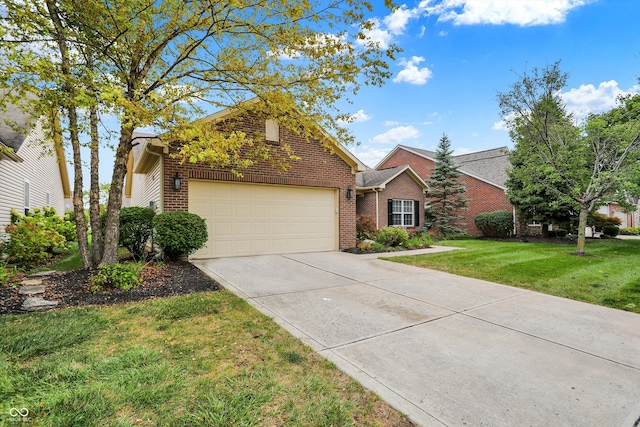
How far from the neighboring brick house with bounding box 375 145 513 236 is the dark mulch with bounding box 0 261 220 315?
15.8 metres

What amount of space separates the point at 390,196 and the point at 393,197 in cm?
21

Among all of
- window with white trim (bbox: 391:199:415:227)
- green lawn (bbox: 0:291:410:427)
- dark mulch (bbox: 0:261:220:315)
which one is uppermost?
window with white trim (bbox: 391:199:415:227)

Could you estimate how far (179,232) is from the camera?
7.17 metres

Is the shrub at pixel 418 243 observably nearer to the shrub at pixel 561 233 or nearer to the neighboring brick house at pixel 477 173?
the neighboring brick house at pixel 477 173

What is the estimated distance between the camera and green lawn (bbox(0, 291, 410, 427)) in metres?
2.09

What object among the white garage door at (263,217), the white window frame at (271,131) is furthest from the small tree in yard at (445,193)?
the white window frame at (271,131)

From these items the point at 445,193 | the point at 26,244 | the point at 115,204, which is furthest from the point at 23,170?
the point at 445,193

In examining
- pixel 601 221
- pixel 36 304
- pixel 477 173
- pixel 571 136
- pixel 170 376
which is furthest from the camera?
pixel 477 173

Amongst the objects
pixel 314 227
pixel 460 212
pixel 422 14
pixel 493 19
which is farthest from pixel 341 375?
pixel 460 212

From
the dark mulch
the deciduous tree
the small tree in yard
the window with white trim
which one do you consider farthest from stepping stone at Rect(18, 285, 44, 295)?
the small tree in yard

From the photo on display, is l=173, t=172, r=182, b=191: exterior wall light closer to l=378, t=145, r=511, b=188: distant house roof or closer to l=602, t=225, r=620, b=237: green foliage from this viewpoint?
l=378, t=145, r=511, b=188: distant house roof

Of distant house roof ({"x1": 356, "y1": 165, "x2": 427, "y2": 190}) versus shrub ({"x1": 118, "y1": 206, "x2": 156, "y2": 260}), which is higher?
distant house roof ({"x1": 356, "y1": 165, "x2": 427, "y2": 190})

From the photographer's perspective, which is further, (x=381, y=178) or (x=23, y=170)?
(x=381, y=178)

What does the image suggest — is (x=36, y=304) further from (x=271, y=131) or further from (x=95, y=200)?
(x=271, y=131)
